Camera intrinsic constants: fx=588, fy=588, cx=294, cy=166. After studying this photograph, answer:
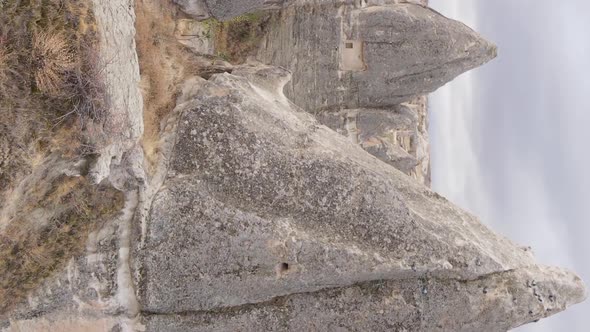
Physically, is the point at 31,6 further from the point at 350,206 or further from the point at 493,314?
the point at 493,314

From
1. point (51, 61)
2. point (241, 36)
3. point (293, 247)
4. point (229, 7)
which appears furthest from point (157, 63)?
point (241, 36)

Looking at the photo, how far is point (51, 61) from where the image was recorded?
583 cm

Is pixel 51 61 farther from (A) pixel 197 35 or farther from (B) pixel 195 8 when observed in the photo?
(A) pixel 197 35

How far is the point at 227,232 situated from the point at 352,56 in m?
7.82

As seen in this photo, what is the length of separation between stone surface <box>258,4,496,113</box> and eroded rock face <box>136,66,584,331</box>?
215 inches

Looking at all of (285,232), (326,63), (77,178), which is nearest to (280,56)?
(326,63)

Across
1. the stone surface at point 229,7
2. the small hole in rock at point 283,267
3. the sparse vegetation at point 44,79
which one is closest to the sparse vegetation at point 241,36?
the stone surface at point 229,7

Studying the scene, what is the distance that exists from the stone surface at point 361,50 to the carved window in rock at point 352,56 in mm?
24

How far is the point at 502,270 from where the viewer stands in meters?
8.49

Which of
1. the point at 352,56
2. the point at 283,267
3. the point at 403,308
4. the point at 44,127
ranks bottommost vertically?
the point at 403,308

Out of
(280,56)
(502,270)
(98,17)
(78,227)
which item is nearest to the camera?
(98,17)

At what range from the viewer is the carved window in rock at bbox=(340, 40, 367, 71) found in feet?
46.9

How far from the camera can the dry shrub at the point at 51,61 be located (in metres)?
5.73

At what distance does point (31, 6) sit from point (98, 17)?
3.07ft
